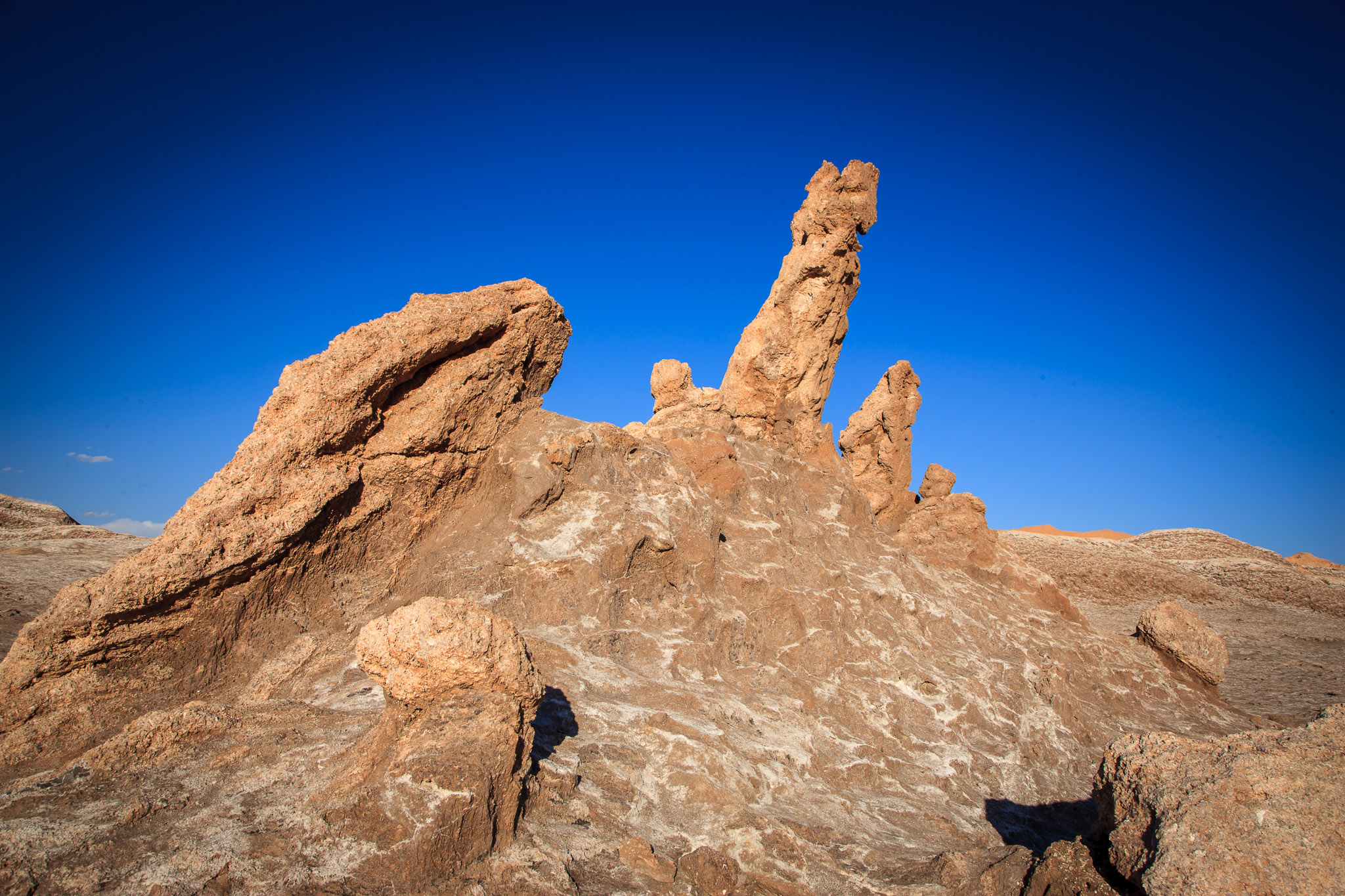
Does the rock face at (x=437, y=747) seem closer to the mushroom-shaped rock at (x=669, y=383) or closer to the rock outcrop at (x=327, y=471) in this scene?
the rock outcrop at (x=327, y=471)

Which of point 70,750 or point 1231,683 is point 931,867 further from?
point 1231,683

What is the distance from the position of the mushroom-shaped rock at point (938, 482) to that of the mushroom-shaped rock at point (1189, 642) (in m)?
4.31

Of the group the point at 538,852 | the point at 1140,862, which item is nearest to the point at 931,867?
the point at 1140,862

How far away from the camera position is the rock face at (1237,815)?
3488 millimetres

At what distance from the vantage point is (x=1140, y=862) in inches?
152

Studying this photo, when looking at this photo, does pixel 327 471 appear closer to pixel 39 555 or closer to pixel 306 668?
pixel 306 668

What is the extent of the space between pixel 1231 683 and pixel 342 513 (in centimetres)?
1752

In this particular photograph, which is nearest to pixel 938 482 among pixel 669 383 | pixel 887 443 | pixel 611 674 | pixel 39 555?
pixel 887 443

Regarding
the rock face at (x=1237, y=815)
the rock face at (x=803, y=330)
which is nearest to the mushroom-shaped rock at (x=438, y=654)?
the rock face at (x=1237, y=815)

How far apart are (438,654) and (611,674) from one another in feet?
10.0

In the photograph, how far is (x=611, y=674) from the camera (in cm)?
735

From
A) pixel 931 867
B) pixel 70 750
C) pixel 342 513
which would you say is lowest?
pixel 70 750

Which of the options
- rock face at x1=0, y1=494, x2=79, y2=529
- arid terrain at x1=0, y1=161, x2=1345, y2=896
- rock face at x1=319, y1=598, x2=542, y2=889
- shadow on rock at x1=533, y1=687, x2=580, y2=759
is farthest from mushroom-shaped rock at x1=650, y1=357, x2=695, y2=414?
rock face at x1=0, y1=494, x2=79, y2=529

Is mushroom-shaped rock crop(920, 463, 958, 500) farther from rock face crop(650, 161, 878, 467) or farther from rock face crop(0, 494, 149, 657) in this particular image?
rock face crop(0, 494, 149, 657)
